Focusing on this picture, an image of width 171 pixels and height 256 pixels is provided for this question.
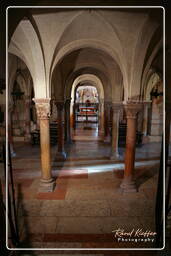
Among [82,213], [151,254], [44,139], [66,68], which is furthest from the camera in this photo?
[66,68]

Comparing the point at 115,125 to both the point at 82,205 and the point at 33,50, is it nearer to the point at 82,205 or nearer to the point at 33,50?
the point at 82,205

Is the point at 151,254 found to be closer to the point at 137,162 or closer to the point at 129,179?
the point at 129,179

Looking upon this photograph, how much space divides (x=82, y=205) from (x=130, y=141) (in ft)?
7.64

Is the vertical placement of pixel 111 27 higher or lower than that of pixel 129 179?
higher

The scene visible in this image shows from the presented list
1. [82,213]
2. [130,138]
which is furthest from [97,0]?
[82,213]

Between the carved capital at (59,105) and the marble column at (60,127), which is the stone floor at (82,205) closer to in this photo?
the marble column at (60,127)

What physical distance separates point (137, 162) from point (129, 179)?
290cm

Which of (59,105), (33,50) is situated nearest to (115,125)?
(59,105)

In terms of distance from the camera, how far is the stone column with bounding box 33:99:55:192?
463cm

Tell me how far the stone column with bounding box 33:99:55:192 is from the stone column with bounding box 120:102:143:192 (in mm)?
2352

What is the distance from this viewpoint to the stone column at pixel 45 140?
15.2 ft

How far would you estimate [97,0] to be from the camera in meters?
3.03

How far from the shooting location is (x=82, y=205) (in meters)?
4.38

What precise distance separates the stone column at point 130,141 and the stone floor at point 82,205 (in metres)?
0.29
